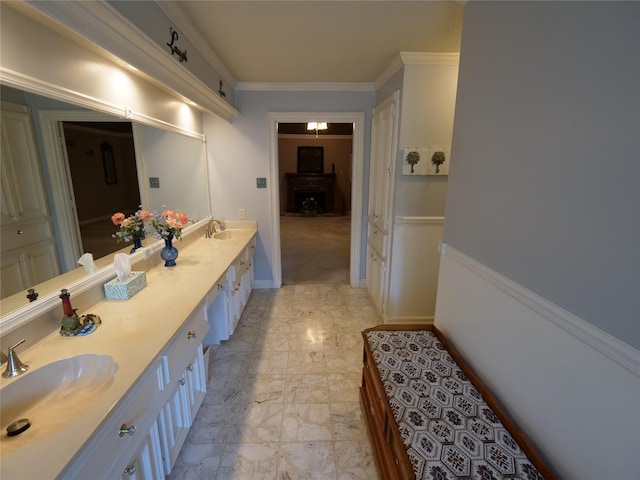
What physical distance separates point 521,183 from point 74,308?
1996mm

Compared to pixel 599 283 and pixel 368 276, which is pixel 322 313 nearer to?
pixel 368 276

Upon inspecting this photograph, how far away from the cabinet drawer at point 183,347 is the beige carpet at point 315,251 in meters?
2.31

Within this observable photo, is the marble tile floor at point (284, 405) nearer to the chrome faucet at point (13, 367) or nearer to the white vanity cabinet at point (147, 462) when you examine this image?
the white vanity cabinet at point (147, 462)

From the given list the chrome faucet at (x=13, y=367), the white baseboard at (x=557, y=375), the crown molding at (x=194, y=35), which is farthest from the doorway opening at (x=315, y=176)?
the chrome faucet at (x=13, y=367)

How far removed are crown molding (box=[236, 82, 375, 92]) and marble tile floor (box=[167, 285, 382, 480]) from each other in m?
2.43

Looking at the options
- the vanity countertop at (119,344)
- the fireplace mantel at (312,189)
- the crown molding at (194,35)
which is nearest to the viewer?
the vanity countertop at (119,344)

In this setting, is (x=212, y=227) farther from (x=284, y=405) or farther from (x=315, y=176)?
(x=315, y=176)

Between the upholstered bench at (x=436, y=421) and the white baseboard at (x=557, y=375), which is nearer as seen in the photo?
the white baseboard at (x=557, y=375)

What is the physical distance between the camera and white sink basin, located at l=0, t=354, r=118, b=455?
0.86 meters

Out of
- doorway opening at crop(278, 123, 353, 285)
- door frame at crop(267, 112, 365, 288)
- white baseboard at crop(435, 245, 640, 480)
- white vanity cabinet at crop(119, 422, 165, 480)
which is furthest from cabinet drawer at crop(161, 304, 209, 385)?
doorway opening at crop(278, 123, 353, 285)

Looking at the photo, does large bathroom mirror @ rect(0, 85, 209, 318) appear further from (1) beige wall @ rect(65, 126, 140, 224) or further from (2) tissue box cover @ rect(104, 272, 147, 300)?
(2) tissue box cover @ rect(104, 272, 147, 300)

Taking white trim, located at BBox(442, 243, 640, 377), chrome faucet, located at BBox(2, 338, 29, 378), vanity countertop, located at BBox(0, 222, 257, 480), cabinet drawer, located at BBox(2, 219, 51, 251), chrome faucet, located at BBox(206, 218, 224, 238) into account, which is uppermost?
cabinet drawer, located at BBox(2, 219, 51, 251)

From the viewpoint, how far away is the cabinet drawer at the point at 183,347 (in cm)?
128

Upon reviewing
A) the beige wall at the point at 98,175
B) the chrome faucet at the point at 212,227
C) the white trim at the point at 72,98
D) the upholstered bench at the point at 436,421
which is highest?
the white trim at the point at 72,98
